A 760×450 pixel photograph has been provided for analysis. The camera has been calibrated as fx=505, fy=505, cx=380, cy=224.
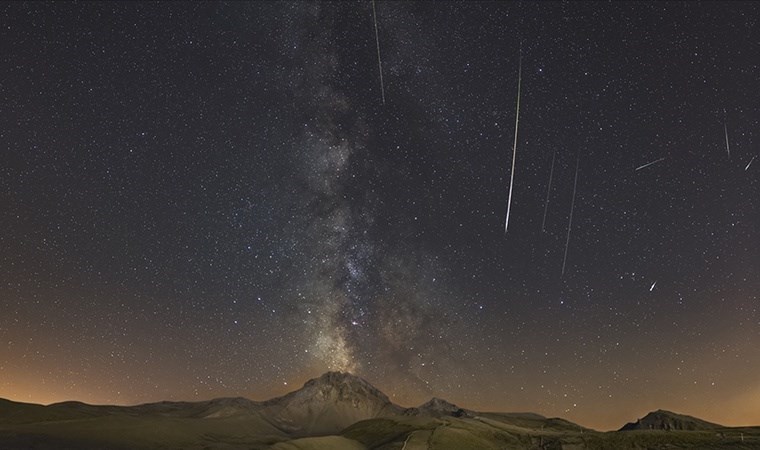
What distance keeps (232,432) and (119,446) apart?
85639 mm

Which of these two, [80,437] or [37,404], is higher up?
[37,404]

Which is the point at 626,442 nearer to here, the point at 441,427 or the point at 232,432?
the point at 441,427

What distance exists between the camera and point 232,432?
194875 millimetres

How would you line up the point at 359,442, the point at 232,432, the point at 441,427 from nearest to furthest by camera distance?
the point at 441,427, the point at 359,442, the point at 232,432

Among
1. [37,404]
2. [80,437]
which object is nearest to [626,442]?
[80,437]

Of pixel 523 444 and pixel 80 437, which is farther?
pixel 523 444

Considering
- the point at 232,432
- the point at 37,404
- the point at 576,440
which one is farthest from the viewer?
the point at 232,432

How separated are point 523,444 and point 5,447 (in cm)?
10654

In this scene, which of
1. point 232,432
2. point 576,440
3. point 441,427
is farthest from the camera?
point 232,432

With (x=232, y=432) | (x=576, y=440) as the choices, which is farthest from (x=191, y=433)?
(x=576, y=440)

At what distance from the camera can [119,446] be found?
115 m

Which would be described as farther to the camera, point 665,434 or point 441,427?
point 441,427

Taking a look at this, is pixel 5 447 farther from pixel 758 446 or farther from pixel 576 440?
pixel 758 446

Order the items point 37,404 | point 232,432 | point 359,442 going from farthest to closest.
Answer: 1. point 232,432
2. point 37,404
3. point 359,442
